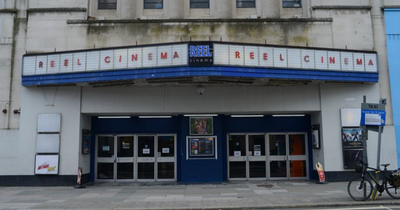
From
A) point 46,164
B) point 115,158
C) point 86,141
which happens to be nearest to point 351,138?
point 115,158

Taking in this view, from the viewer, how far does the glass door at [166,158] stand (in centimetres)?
1655

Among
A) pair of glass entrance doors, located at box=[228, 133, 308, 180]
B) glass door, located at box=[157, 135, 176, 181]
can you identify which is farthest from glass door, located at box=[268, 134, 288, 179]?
glass door, located at box=[157, 135, 176, 181]

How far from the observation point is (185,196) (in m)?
12.5

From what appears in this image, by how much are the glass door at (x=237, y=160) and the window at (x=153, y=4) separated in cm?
768

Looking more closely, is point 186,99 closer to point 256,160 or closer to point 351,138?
point 256,160

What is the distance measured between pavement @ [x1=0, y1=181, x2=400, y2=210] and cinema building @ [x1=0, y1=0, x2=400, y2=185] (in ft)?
3.76

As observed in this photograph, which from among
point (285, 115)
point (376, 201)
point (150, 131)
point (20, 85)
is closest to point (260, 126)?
point (285, 115)

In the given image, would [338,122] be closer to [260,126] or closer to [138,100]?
[260,126]

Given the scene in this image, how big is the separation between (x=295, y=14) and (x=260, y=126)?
5923 mm

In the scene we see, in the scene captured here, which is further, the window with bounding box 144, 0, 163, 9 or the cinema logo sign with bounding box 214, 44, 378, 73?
the window with bounding box 144, 0, 163, 9

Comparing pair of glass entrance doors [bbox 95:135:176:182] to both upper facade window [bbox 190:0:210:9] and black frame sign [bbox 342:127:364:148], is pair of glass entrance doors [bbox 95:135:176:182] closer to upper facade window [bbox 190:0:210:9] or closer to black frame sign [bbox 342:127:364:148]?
upper facade window [bbox 190:0:210:9]

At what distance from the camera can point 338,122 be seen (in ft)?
50.5

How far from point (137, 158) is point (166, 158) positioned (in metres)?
1.47

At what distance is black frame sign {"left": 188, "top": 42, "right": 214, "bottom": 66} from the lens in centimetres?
1242
